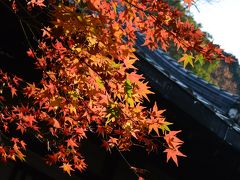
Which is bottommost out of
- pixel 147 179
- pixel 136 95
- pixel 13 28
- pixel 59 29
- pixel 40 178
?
pixel 40 178

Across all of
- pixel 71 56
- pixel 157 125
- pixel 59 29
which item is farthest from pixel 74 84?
pixel 157 125

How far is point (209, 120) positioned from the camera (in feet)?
Result: 12.7

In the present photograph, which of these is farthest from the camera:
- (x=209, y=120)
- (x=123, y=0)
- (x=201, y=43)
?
(x=209, y=120)

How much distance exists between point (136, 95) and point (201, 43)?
68 centimetres

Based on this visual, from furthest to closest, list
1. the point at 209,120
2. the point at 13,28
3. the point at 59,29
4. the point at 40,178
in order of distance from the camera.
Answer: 1. the point at 40,178
2. the point at 13,28
3. the point at 209,120
4. the point at 59,29

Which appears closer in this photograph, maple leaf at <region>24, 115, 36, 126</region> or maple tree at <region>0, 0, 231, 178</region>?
maple tree at <region>0, 0, 231, 178</region>

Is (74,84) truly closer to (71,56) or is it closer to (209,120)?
(71,56)

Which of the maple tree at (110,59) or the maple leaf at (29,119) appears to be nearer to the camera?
the maple tree at (110,59)

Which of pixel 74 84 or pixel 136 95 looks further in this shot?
pixel 74 84

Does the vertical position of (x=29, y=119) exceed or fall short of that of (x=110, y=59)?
it falls short

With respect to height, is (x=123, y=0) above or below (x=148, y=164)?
above

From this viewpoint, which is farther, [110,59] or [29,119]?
[29,119]

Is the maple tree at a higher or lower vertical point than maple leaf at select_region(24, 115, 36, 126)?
higher

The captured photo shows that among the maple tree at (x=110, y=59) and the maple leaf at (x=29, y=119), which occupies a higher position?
the maple tree at (x=110, y=59)
